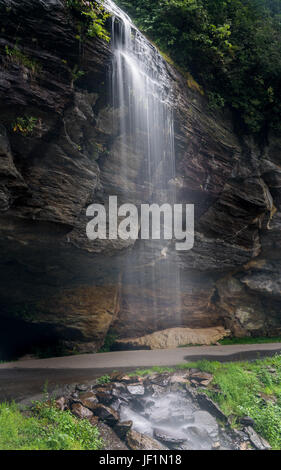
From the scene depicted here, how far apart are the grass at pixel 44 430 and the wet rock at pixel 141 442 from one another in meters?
0.63

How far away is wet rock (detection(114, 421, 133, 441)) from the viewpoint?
5.86 metres

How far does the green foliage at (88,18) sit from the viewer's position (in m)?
7.05

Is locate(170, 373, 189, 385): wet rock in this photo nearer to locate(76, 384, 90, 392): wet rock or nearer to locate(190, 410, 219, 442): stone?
locate(190, 410, 219, 442): stone

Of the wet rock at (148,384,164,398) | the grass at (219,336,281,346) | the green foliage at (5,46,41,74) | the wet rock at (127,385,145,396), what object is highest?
the green foliage at (5,46,41,74)

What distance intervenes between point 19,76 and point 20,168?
7.27 ft

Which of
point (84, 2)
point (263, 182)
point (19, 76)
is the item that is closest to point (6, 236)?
point (19, 76)

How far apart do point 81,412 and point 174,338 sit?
766 centimetres

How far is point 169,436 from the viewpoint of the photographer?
6105mm

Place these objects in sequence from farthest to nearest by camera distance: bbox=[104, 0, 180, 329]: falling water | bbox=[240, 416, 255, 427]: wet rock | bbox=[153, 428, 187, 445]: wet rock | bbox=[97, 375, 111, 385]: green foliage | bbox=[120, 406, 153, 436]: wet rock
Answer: bbox=[104, 0, 180, 329]: falling water
bbox=[97, 375, 111, 385]: green foliage
bbox=[240, 416, 255, 427]: wet rock
bbox=[120, 406, 153, 436]: wet rock
bbox=[153, 428, 187, 445]: wet rock

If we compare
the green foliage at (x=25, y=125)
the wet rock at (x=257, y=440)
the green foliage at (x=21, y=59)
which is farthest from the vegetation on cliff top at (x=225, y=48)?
the wet rock at (x=257, y=440)

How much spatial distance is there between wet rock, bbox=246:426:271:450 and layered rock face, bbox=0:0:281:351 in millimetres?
6397

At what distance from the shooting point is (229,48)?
11.8 m

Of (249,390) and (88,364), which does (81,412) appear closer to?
(88,364)

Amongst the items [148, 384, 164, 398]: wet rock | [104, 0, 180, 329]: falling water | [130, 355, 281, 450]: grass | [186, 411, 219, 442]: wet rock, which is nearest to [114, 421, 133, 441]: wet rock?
[186, 411, 219, 442]: wet rock
